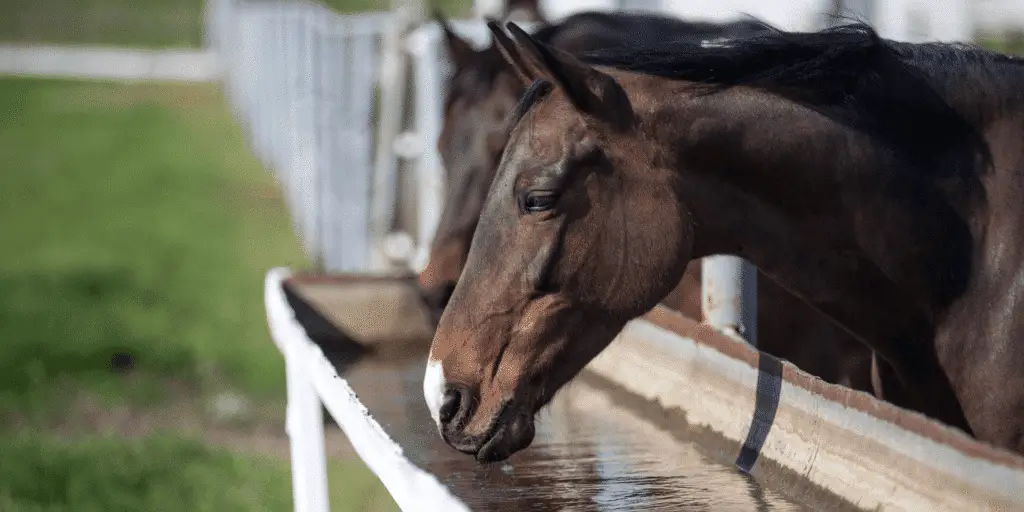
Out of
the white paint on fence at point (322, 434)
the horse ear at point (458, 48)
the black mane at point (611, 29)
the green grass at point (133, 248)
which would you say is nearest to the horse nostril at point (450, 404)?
the white paint on fence at point (322, 434)

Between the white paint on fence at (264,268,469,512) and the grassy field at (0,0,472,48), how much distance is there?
106 feet

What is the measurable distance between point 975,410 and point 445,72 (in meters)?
5.45

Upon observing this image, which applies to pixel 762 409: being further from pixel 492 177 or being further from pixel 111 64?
pixel 111 64

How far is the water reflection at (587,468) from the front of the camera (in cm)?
327

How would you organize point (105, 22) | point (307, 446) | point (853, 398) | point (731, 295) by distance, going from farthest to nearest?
point (105, 22), point (731, 295), point (307, 446), point (853, 398)

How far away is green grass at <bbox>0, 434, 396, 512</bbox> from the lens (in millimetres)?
5355

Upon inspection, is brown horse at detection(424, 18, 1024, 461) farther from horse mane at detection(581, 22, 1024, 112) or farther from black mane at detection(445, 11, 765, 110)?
black mane at detection(445, 11, 765, 110)

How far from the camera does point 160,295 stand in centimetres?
1049

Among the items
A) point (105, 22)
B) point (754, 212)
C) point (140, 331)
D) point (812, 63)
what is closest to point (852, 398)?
point (754, 212)

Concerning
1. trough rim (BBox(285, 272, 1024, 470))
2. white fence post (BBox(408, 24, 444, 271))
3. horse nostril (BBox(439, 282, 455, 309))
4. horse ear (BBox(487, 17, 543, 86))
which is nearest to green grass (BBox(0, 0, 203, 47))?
white fence post (BBox(408, 24, 444, 271))

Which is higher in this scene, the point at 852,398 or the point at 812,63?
the point at 812,63

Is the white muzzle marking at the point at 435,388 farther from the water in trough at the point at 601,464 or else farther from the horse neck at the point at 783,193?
the horse neck at the point at 783,193

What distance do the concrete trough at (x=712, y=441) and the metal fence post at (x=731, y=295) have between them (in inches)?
3.6

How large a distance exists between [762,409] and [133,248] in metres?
10.4
